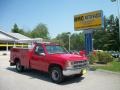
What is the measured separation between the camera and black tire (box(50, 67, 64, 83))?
1071cm

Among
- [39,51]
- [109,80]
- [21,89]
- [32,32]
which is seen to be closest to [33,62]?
[39,51]

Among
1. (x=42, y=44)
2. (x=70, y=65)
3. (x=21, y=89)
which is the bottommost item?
(x=21, y=89)

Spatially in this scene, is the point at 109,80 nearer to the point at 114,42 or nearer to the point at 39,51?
the point at 39,51

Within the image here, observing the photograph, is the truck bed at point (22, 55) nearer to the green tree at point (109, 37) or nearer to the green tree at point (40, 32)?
the green tree at point (109, 37)

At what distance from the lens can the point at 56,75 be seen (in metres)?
11.0

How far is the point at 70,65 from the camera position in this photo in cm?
1055

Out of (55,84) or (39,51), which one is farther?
(39,51)

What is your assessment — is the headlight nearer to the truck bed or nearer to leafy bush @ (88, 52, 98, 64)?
the truck bed

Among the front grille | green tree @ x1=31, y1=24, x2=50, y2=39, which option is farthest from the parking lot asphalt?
green tree @ x1=31, y1=24, x2=50, y2=39

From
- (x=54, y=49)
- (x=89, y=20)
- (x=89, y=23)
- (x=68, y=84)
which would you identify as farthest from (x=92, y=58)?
(x=68, y=84)

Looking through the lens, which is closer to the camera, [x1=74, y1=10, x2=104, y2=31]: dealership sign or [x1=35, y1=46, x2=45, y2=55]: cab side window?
[x1=35, y1=46, x2=45, y2=55]: cab side window

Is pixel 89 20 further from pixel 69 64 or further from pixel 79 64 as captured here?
pixel 69 64

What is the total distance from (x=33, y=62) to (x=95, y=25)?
10.2 metres

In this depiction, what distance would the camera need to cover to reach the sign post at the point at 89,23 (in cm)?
2077
